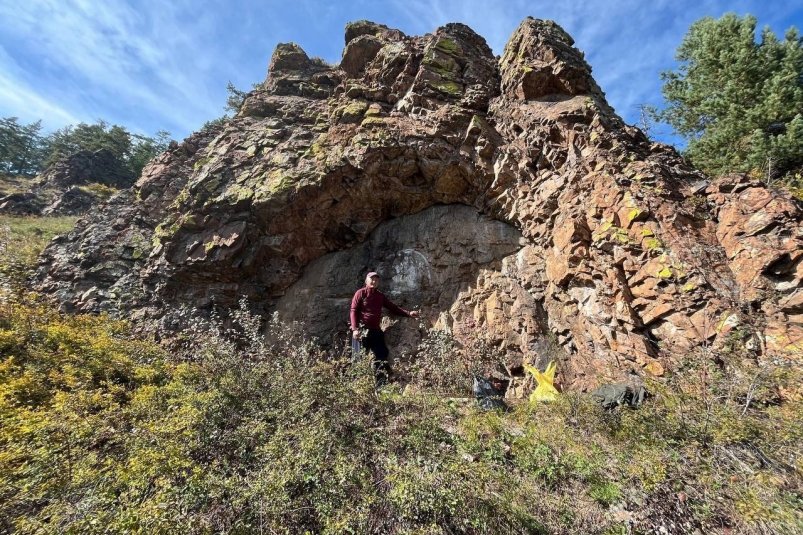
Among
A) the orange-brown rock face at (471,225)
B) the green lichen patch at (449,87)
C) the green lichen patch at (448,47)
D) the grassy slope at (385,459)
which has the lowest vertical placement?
the grassy slope at (385,459)

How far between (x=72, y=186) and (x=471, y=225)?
103 ft

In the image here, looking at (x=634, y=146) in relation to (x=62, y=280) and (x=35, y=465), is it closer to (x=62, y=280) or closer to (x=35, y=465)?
(x=35, y=465)

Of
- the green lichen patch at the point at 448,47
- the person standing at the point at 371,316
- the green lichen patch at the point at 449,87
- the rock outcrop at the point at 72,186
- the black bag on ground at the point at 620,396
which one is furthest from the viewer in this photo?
the rock outcrop at the point at 72,186

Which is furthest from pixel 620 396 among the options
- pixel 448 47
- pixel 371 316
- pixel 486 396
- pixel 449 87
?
pixel 448 47

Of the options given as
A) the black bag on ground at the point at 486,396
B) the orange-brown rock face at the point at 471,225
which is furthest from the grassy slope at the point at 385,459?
the orange-brown rock face at the point at 471,225

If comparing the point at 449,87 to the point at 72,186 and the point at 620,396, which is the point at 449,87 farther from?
the point at 72,186

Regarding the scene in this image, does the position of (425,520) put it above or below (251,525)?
above

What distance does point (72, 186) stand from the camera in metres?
25.9

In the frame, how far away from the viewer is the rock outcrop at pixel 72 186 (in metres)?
22.9

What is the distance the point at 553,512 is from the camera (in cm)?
308

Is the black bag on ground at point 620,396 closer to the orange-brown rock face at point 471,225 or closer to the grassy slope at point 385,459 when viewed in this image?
the grassy slope at point 385,459

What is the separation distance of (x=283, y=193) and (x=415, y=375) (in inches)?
241

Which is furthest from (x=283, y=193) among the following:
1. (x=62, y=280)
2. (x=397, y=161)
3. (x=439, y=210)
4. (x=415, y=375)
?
(x=62, y=280)

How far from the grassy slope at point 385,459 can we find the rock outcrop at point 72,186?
24291 mm
